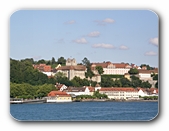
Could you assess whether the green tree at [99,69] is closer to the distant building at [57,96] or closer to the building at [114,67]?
the building at [114,67]

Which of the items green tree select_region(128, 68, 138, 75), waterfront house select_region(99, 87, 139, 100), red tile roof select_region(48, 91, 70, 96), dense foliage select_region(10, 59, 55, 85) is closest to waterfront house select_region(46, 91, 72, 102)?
red tile roof select_region(48, 91, 70, 96)

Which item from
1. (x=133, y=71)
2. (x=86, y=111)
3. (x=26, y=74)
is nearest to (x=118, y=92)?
(x=133, y=71)

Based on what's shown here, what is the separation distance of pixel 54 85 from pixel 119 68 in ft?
2.95

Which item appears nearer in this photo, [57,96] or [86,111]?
[86,111]

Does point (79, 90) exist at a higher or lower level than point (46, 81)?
lower

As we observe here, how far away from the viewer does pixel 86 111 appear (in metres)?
19.4

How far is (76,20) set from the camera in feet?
63.7

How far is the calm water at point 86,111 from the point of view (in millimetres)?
19297

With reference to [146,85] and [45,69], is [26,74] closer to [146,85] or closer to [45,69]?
[45,69]

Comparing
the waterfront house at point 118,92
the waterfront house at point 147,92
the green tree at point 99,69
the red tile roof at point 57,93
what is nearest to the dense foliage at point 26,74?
the red tile roof at point 57,93

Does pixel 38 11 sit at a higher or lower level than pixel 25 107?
higher

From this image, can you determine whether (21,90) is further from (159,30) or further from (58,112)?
(159,30)

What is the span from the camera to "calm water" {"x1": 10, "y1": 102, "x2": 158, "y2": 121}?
760 inches
